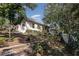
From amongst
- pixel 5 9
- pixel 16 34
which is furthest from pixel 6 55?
pixel 5 9

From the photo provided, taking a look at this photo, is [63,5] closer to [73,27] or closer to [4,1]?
[73,27]

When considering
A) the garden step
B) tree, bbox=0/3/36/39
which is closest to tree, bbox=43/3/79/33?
tree, bbox=0/3/36/39

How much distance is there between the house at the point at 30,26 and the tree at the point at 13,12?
6 centimetres

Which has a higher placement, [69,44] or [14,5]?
[14,5]

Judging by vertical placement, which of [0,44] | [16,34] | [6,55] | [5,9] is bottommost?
[6,55]

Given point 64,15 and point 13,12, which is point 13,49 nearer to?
point 13,12

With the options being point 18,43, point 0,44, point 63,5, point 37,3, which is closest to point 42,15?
point 37,3

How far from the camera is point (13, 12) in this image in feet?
5.32

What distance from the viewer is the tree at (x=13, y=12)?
161 cm

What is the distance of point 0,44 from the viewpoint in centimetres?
159

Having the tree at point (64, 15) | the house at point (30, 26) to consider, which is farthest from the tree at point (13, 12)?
the tree at point (64, 15)

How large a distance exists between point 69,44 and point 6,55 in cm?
64

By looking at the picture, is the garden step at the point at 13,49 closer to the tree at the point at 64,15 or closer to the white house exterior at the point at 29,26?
the white house exterior at the point at 29,26

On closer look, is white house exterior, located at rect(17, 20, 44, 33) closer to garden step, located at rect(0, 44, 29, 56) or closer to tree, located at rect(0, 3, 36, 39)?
tree, located at rect(0, 3, 36, 39)
